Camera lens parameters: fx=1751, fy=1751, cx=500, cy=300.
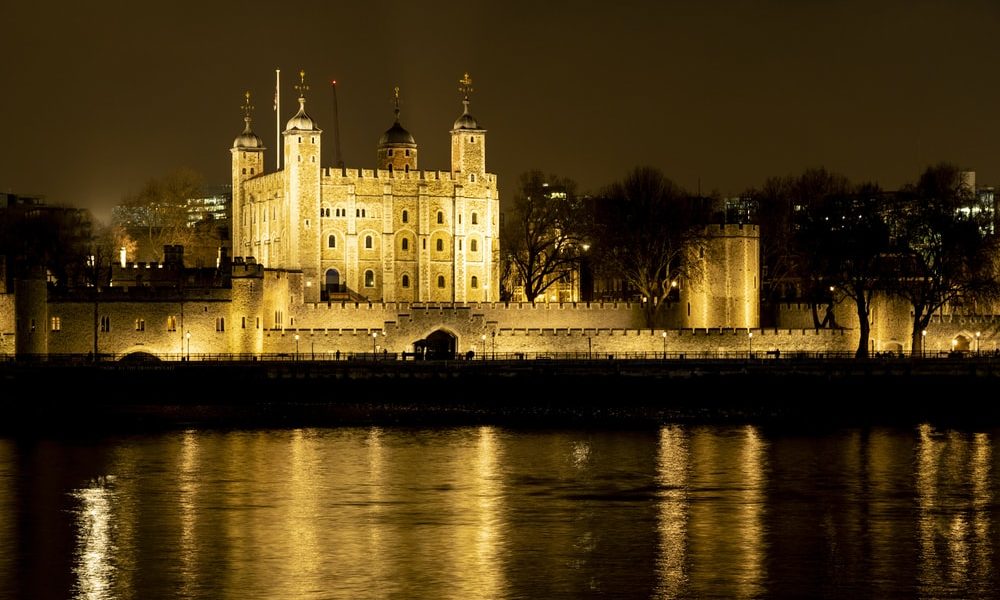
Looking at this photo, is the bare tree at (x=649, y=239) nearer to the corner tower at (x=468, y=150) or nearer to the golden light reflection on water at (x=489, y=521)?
the corner tower at (x=468, y=150)

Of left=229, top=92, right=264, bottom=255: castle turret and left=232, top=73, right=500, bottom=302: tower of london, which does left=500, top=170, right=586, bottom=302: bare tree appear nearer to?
left=232, top=73, right=500, bottom=302: tower of london

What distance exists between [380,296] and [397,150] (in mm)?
10680

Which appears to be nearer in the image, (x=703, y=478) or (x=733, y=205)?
(x=703, y=478)

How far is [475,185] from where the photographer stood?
95.0m

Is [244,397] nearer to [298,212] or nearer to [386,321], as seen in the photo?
[386,321]

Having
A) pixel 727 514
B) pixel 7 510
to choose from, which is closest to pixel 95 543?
pixel 7 510

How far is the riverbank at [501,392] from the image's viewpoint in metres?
58.6

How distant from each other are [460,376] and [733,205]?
129ft

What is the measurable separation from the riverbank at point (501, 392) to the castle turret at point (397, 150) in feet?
107

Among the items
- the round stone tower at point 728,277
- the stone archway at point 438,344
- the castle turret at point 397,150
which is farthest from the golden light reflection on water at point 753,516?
the castle turret at point 397,150

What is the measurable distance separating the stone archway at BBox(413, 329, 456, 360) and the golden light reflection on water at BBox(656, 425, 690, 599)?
23887 mm


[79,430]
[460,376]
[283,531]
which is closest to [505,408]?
[460,376]

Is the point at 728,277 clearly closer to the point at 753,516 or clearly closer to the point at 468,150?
the point at 468,150

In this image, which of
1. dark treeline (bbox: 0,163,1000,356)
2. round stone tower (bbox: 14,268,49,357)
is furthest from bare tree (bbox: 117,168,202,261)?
round stone tower (bbox: 14,268,49,357)
